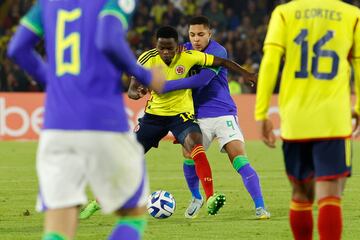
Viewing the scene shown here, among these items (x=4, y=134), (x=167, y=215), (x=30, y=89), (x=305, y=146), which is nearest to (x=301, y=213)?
(x=305, y=146)

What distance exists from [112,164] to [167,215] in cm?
515

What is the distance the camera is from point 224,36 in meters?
27.3

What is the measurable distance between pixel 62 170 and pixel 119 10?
0.86 meters

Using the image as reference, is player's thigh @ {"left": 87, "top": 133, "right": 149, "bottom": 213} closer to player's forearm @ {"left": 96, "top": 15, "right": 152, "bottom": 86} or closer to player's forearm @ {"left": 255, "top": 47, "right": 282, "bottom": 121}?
player's forearm @ {"left": 96, "top": 15, "right": 152, "bottom": 86}

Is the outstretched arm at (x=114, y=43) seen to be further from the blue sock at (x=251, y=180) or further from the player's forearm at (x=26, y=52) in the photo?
the blue sock at (x=251, y=180)

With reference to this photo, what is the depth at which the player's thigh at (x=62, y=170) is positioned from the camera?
534 centimetres

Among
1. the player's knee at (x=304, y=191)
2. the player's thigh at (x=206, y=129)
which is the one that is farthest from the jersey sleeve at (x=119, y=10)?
the player's thigh at (x=206, y=129)

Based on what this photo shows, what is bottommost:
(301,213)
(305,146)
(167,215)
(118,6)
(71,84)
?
(167,215)

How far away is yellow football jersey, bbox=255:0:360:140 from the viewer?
21.9 feet

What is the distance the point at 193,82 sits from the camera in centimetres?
1062

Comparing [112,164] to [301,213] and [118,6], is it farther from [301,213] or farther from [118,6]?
[301,213]

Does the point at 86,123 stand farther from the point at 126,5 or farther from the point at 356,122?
the point at 356,122

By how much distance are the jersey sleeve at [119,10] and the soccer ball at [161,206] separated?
516 cm

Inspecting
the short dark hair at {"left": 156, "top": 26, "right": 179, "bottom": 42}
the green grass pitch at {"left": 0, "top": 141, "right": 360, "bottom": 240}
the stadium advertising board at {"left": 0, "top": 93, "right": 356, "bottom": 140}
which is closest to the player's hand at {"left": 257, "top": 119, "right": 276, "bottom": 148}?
the green grass pitch at {"left": 0, "top": 141, "right": 360, "bottom": 240}
